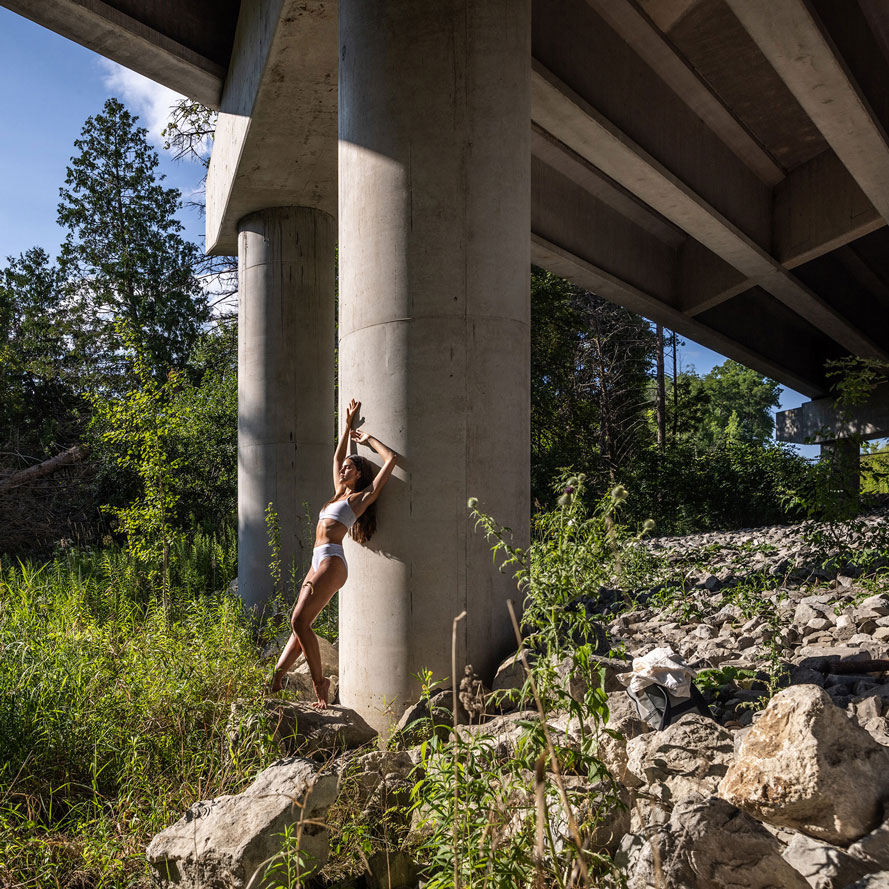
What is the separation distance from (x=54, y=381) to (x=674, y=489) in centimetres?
1826

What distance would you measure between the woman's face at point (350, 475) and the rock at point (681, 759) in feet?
7.43

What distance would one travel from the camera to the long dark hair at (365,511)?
4582 mm

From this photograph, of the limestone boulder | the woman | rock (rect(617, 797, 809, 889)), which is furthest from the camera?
the woman

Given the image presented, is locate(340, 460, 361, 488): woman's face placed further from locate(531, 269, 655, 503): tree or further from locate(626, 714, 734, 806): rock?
locate(531, 269, 655, 503): tree

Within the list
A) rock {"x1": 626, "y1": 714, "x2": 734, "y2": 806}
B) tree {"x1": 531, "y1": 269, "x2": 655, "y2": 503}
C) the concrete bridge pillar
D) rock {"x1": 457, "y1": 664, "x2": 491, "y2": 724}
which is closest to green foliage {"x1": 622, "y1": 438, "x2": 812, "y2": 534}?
tree {"x1": 531, "y1": 269, "x2": 655, "y2": 503}

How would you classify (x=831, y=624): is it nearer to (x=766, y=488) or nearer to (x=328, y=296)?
(x=328, y=296)

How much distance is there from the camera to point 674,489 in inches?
736

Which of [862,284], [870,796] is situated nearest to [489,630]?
[870,796]

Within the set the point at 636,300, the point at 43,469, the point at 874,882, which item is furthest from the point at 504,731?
the point at 43,469

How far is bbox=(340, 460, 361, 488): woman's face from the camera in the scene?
4.59 meters

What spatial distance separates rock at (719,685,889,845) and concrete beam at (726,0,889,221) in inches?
235

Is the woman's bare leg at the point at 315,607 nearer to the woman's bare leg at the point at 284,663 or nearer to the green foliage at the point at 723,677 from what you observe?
the woman's bare leg at the point at 284,663

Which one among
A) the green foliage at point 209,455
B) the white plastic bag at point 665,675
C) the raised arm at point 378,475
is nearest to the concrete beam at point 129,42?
the raised arm at point 378,475

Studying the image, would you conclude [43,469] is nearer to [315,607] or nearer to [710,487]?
[315,607]
